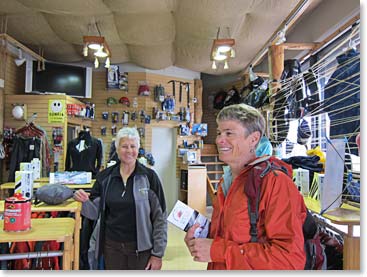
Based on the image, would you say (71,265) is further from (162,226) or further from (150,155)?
(150,155)

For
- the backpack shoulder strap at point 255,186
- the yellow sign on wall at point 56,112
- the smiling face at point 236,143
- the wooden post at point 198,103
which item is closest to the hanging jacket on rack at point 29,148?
the yellow sign on wall at point 56,112

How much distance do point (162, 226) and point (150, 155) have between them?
9.51 ft

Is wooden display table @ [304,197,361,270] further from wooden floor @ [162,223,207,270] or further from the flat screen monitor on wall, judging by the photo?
the flat screen monitor on wall

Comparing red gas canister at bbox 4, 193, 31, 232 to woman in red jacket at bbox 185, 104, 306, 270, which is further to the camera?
red gas canister at bbox 4, 193, 31, 232

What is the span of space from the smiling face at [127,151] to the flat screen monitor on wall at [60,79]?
312cm

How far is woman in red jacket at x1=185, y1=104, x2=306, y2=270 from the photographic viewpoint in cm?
78

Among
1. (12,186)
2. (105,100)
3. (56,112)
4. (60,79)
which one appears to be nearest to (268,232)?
(12,186)

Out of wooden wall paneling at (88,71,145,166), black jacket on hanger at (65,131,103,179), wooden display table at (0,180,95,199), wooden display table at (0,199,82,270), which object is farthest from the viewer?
wooden wall paneling at (88,71,145,166)

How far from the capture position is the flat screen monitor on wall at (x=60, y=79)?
4105 mm

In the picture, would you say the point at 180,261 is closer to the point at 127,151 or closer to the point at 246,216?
the point at 127,151

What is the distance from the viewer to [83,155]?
378cm

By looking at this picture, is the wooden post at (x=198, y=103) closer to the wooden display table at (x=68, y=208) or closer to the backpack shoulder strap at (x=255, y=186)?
the wooden display table at (x=68, y=208)

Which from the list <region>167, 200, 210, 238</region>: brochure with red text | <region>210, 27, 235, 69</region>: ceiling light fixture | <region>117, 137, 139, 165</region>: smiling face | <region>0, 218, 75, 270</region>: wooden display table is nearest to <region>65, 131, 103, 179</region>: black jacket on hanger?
<region>210, 27, 235, 69</region>: ceiling light fixture

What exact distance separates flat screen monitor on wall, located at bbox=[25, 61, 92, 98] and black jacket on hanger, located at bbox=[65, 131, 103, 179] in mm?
962
